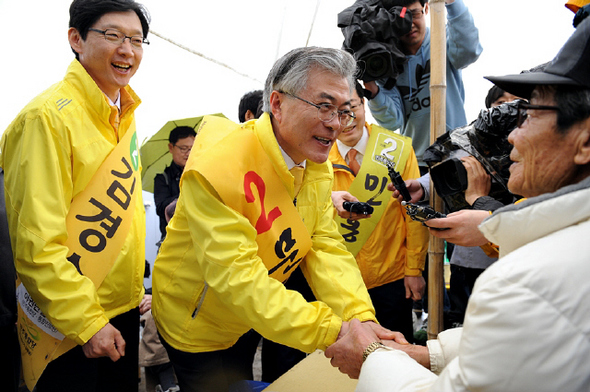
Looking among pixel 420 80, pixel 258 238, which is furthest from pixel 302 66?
pixel 420 80

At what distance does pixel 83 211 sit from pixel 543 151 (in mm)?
1722

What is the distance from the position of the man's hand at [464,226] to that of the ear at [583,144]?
940 mm

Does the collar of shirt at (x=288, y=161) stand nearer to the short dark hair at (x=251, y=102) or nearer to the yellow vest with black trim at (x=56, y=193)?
the yellow vest with black trim at (x=56, y=193)

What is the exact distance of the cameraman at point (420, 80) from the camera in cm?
Result: 266

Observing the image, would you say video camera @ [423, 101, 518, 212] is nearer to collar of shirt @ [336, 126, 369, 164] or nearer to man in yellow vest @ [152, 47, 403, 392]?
man in yellow vest @ [152, 47, 403, 392]

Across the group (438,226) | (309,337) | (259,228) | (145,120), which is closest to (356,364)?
(309,337)

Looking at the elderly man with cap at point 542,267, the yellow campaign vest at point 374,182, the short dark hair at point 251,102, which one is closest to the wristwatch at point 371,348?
the elderly man with cap at point 542,267

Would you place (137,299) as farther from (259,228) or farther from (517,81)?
(517,81)

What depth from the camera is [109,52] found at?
6.84 feet

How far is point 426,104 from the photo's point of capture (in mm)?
3039

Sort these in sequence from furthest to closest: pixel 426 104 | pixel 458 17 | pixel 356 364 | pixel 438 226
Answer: pixel 426 104 → pixel 458 17 → pixel 438 226 → pixel 356 364

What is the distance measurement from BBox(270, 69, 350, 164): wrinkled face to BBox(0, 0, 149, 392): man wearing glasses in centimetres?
80

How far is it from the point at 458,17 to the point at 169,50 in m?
3.45

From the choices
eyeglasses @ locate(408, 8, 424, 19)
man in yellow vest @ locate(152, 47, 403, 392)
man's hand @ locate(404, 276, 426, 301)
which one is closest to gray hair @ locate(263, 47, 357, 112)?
man in yellow vest @ locate(152, 47, 403, 392)
